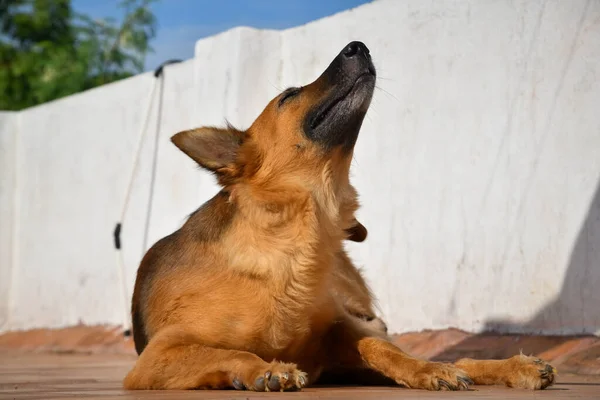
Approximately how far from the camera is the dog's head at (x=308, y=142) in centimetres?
453

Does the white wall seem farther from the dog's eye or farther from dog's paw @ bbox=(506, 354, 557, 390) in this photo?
dog's paw @ bbox=(506, 354, 557, 390)

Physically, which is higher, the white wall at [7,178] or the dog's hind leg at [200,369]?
the white wall at [7,178]

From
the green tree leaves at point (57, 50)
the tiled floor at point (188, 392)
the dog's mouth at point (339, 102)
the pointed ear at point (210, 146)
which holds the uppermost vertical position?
the green tree leaves at point (57, 50)

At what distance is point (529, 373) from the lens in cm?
394

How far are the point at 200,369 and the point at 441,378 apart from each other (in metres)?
1.00

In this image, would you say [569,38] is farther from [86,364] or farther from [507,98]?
[86,364]

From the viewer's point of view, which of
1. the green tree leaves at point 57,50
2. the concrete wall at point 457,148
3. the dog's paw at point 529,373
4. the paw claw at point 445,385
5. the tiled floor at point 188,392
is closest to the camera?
the tiled floor at point 188,392

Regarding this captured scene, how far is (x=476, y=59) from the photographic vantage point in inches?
242

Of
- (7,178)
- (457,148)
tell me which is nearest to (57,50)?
(7,178)

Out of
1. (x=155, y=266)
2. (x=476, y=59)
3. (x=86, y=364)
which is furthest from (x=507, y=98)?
(x=86, y=364)

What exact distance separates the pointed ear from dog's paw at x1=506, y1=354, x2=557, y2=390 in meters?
1.70

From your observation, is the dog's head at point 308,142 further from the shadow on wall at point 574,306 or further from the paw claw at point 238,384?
the shadow on wall at point 574,306

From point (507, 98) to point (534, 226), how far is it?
0.89m

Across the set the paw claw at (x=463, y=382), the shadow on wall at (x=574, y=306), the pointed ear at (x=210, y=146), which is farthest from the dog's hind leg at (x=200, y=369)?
the shadow on wall at (x=574, y=306)
